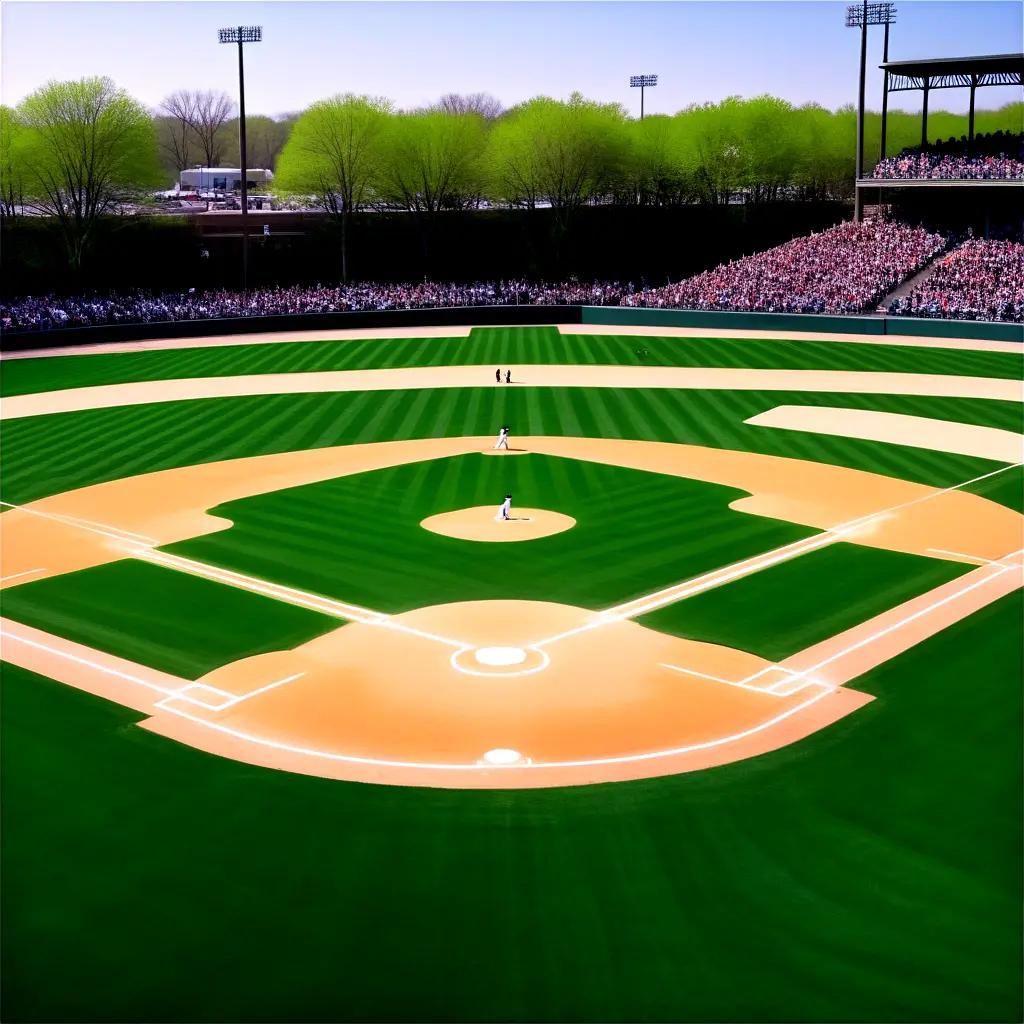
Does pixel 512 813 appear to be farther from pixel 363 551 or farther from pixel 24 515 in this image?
pixel 24 515

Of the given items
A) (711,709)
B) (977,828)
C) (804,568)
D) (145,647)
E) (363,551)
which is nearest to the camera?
(977,828)

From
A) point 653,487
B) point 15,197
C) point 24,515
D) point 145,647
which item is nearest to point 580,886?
point 145,647

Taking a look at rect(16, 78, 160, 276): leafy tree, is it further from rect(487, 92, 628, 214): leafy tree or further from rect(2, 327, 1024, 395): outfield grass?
rect(487, 92, 628, 214): leafy tree

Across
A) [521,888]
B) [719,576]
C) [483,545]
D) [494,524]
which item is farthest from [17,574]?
[521,888]

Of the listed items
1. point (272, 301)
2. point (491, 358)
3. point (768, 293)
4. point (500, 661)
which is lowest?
point (500, 661)

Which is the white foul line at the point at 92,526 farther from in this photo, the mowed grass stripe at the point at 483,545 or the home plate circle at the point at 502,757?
the home plate circle at the point at 502,757

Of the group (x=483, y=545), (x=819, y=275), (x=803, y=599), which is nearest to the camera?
(x=803, y=599)

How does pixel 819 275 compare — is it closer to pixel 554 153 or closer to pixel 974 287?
pixel 974 287

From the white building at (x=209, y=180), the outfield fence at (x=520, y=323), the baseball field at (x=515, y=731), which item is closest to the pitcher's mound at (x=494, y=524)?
the baseball field at (x=515, y=731)
